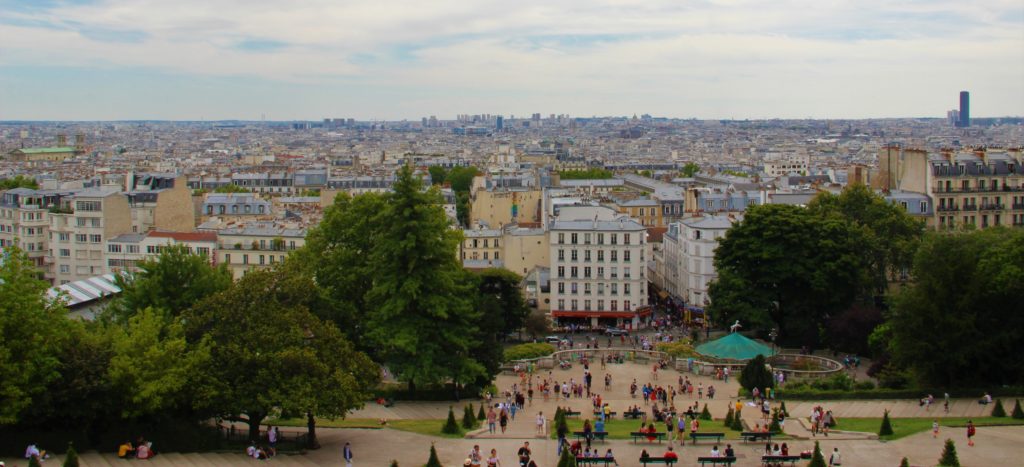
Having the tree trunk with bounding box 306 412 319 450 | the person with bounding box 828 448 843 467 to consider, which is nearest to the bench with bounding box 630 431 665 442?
the person with bounding box 828 448 843 467

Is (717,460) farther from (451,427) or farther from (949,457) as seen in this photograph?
→ (451,427)

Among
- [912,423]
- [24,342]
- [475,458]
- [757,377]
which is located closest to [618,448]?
[475,458]

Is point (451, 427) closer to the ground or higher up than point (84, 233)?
closer to the ground

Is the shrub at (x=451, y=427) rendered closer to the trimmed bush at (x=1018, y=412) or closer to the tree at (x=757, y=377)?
the tree at (x=757, y=377)

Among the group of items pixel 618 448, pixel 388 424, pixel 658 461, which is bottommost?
pixel 388 424

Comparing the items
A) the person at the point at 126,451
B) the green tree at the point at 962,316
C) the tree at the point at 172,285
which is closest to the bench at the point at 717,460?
the person at the point at 126,451

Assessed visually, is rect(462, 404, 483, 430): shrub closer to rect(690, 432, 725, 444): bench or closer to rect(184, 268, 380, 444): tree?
rect(184, 268, 380, 444): tree

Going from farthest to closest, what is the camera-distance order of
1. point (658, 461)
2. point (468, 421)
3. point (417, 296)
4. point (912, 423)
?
point (417, 296)
point (912, 423)
point (468, 421)
point (658, 461)
